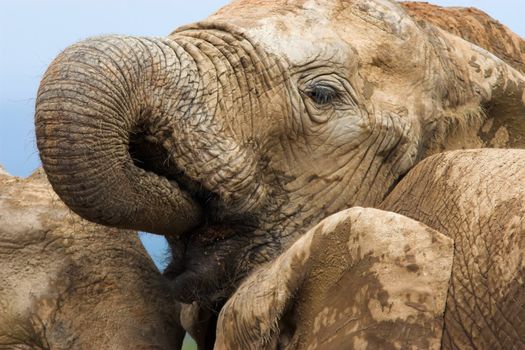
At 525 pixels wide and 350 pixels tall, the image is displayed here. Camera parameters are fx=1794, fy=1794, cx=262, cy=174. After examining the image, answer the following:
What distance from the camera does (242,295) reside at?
A: 5305 millimetres

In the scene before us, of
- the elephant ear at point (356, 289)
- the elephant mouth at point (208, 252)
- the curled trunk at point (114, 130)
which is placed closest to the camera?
the elephant ear at point (356, 289)

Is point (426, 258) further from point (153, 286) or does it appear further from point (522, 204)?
point (153, 286)

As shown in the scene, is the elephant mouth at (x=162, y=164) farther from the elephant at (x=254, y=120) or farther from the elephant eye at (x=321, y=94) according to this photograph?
the elephant eye at (x=321, y=94)

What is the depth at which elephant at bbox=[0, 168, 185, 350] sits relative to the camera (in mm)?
5785

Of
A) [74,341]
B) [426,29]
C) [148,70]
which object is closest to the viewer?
[148,70]

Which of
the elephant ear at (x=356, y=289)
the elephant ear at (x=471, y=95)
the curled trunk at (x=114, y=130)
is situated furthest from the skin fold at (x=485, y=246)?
the elephant ear at (x=471, y=95)

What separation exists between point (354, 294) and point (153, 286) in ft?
3.99

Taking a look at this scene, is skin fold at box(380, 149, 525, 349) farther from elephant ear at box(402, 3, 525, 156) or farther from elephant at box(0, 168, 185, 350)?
elephant at box(0, 168, 185, 350)

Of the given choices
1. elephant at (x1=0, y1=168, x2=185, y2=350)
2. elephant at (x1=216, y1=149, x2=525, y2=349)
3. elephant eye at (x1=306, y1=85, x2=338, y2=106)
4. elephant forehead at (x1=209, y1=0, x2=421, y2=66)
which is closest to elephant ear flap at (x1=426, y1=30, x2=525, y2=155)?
elephant forehead at (x1=209, y1=0, x2=421, y2=66)

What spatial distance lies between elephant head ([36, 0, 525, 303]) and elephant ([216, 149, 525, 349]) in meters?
0.47

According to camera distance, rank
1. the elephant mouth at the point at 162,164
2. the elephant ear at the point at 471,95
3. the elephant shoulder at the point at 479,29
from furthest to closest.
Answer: the elephant shoulder at the point at 479,29, the elephant ear at the point at 471,95, the elephant mouth at the point at 162,164

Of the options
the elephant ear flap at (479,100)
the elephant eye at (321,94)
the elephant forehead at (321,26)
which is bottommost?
the elephant ear flap at (479,100)

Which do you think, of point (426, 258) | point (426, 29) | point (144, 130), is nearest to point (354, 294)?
point (426, 258)

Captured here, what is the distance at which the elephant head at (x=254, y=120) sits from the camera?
5.13 meters
